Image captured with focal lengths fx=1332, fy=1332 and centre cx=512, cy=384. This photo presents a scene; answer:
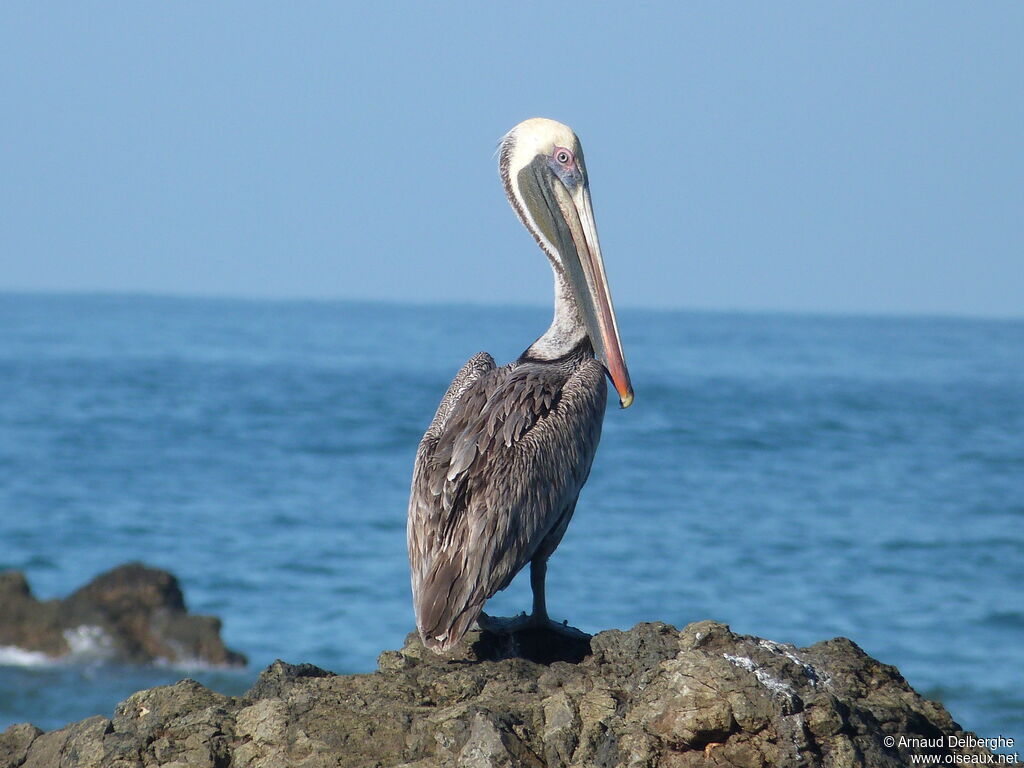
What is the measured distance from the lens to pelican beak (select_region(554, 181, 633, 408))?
673 cm

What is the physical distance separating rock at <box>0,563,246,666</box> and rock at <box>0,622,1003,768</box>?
750cm

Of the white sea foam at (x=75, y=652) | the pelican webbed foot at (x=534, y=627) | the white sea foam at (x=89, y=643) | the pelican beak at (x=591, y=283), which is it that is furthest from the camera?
the white sea foam at (x=89, y=643)

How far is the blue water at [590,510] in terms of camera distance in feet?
51.9

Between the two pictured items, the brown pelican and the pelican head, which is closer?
the brown pelican

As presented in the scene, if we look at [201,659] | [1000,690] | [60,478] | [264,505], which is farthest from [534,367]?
[60,478]

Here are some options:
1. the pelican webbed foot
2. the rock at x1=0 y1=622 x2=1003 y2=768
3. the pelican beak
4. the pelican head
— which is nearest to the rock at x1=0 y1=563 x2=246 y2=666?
the pelican head

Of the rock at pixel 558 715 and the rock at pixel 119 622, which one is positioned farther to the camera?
the rock at pixel 119 622

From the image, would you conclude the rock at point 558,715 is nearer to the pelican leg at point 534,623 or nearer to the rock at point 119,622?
the pelican leg at point 534,623

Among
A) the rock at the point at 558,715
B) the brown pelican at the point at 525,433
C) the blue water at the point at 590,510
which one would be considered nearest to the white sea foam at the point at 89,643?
the blue water at the point at 590,510

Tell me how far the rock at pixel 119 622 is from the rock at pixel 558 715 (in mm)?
7499

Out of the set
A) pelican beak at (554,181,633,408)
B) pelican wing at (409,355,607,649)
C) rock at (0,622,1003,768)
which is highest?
pelican beak at (554,181,633,408)

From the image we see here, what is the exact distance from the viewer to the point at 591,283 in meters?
7.03

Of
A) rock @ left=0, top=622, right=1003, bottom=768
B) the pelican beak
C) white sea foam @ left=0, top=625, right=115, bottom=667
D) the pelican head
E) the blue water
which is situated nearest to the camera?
rock @ left=0, top=622, right=1003, bottom=768

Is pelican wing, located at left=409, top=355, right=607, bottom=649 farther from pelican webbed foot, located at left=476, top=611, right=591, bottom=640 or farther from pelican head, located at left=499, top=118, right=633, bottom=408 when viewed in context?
pelican head, located at left=499, top=118, right=633, bottom=408
